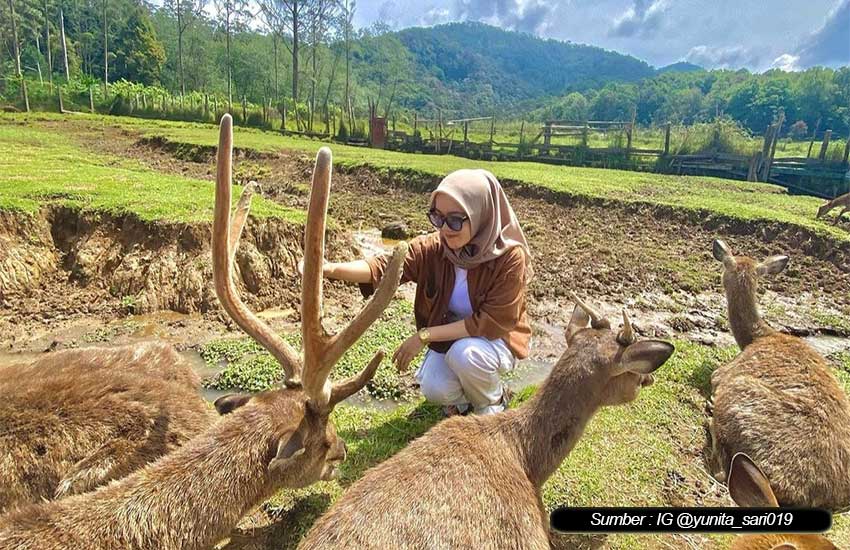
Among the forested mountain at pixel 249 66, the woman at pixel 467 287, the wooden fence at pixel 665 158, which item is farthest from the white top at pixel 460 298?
the forested mountain at pixel 249 66

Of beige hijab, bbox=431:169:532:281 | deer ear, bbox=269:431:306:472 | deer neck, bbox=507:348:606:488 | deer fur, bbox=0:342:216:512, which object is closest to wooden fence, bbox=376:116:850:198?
beige hijab, bbox=431:169:532:281

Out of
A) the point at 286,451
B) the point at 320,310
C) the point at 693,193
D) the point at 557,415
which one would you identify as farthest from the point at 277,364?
the point at 693,193

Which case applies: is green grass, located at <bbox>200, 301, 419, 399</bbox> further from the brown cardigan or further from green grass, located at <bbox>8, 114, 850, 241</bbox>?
green grass, located at <bbox>8, 114, 850, 241</bbox>

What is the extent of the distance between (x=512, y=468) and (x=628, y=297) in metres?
6.69

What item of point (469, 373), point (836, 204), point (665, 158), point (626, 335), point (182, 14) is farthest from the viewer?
point (182, 14)

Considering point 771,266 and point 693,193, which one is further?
point 693,193

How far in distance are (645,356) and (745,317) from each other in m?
3.78

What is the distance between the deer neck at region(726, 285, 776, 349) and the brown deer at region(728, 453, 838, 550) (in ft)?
13.6

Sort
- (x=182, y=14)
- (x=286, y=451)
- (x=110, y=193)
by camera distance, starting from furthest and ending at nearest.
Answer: (x=182, y=14), (x=110, y=193), (x=286, y=451)

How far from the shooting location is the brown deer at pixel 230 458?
8.64ft

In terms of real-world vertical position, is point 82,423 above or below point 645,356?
below

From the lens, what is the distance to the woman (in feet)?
13.6

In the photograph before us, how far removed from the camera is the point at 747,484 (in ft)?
7.97

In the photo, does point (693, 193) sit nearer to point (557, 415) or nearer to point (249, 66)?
point (557, 415)
